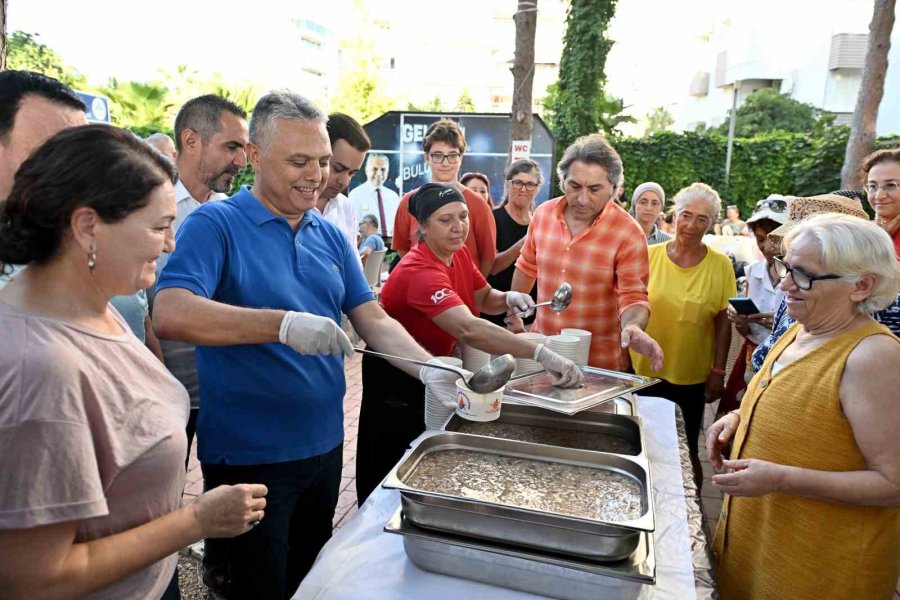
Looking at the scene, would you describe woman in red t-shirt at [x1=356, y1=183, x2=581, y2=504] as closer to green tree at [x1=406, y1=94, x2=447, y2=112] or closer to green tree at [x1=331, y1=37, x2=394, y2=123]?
green tree at [x1=331, y1=37, x2=394, y2=123]

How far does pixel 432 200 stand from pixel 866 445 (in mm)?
1661

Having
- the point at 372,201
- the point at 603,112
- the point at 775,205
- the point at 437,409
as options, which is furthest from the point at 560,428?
the point at 603,112

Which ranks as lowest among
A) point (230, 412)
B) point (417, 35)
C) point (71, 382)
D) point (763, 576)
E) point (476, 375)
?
point (763, 576)

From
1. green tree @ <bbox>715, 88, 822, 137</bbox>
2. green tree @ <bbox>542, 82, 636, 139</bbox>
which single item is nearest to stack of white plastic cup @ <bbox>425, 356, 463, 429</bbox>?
green tree @ <bbox>542, 82, 636, 139</bbox>

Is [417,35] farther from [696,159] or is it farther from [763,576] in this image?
Result: [763,576]

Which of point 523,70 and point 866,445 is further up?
point 523,70

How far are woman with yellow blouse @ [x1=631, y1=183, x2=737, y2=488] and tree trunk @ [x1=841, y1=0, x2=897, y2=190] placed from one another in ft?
22.4

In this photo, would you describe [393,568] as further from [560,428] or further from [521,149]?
[521,149]

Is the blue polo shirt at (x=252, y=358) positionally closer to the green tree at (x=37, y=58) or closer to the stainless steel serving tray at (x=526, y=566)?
the stainless steel serving tray at (x=526, y=566)

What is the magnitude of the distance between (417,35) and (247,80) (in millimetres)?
22427

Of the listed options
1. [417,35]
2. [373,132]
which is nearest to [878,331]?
[373,132]

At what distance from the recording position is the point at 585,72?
51.1 ft

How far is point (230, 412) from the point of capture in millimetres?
1585

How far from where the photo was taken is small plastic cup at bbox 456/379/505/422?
159cm
